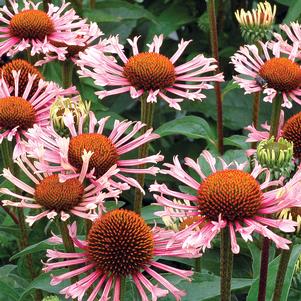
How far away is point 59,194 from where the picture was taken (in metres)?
1.06

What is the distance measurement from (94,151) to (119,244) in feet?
0.50

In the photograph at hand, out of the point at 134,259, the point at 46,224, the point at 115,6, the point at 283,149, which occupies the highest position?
the point at 115,6

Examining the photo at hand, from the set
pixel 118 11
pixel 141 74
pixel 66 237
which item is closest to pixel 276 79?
pixel 141 74

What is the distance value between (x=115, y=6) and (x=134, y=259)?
133 cm

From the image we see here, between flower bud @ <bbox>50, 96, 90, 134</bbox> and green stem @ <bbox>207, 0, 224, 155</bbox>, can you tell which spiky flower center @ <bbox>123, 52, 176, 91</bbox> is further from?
green stem @ <bbox>207, 0, 224, 155</bbox>

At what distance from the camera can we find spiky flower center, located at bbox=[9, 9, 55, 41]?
1609mm

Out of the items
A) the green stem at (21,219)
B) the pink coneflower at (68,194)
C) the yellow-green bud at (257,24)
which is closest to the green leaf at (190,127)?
the yellow-green bud at (257,24)

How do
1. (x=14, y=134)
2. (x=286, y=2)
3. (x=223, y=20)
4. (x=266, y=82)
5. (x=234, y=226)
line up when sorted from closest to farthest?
(x=234, y=226)
(x=14, y=134)
(x=266, y=82)
(x=286, y=2)
(x=223, y=20)

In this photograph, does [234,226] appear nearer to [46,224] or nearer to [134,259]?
[134,259]

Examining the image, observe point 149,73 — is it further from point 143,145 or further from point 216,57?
point 216,57

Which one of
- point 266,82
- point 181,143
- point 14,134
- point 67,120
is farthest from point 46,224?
point 181,143

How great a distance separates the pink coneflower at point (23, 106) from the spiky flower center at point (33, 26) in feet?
0.47

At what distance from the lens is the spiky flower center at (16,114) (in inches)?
53.8

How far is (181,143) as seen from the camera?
2.27 meters
